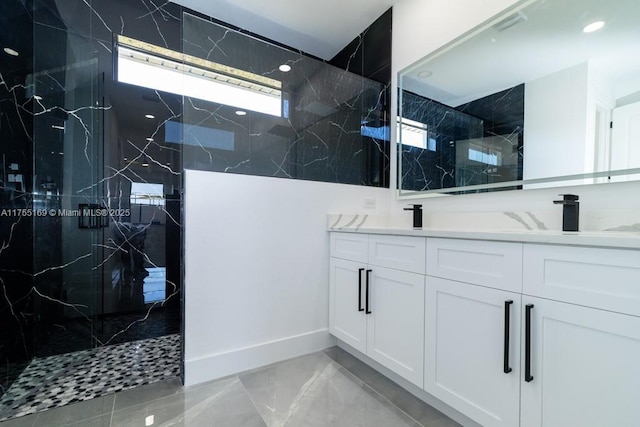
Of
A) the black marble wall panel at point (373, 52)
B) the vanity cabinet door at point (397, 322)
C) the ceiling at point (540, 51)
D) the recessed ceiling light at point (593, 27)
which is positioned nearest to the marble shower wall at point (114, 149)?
the black marble wall panel at point (373, 52)

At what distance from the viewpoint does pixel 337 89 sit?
2.31 metres

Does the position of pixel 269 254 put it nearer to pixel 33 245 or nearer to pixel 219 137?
pixel 219 137

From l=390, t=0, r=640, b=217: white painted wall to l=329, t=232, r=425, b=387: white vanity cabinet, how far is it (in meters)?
0.56

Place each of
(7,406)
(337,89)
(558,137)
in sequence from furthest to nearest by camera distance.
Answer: (337,89) < (7,406) < (558,137)

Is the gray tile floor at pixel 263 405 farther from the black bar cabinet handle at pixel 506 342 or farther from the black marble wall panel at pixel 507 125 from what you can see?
the black marble wall panel at pixel 507 125

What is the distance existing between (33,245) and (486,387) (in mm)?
2787

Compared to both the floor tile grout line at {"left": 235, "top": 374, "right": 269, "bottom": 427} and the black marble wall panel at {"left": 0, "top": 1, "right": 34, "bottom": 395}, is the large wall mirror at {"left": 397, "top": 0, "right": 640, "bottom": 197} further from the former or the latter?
the black marble wall panel at {"left": 0, "top": 1, "right": 34, "bottom": 395}

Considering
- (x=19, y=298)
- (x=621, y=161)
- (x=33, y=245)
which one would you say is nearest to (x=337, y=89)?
(x=621, y=161)

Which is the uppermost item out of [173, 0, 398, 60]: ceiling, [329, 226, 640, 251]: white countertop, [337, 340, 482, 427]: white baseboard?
[173, 0, 398, 60]: ceiling

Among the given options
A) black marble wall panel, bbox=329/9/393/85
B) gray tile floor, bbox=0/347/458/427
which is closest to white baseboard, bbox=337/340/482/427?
gray tile floor, bbox=0/347/458/427

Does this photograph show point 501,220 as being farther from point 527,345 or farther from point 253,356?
point 253,356

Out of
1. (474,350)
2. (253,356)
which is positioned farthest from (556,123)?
(253,356)

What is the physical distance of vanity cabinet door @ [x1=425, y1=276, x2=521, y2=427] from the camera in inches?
39.9

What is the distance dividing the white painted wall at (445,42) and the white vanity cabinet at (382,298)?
56 cm
